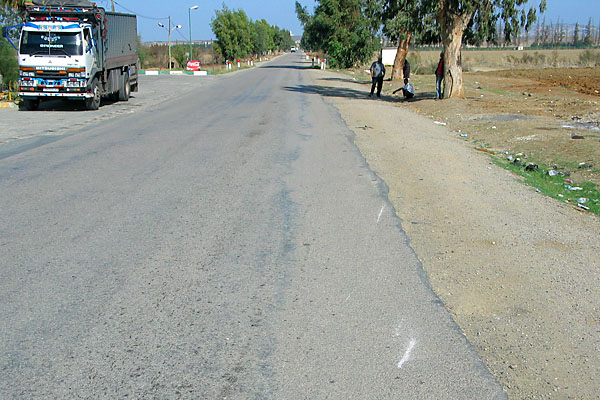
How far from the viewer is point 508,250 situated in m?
6.18

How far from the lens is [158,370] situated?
3.74 m

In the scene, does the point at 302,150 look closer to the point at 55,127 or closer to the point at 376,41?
the point at 55,127

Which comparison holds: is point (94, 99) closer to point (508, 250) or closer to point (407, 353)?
point (508, 250)

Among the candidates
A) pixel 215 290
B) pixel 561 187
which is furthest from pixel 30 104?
pixel 215 290

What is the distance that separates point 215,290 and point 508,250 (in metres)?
3.19

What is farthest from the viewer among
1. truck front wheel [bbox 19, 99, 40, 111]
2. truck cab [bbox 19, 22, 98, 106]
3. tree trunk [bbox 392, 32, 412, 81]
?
tree trunk [bbox 392, 32, 412, 81]

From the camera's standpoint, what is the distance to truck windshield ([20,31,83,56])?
64.9 feet

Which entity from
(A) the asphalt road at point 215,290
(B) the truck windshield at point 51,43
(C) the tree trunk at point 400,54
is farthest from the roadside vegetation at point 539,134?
(B) the truck windshield at point 51,43

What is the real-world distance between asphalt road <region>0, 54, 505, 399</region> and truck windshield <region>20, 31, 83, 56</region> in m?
10.9

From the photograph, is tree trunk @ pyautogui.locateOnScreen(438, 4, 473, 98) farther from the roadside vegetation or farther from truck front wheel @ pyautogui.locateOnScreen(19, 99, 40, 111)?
truck front wheel @ pyautogui.locateOnScreen(19, 99, 40, 111)

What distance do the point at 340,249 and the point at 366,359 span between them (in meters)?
2.24

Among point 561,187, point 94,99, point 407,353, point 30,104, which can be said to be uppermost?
point 94,99

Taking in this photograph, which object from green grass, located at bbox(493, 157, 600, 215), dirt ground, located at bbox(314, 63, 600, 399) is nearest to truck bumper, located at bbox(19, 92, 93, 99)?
dirt ground, located at bbox(314, 63, 600, 399)

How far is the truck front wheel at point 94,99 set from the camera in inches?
812
